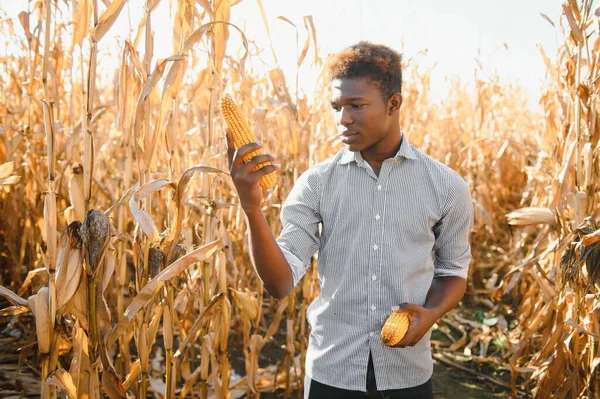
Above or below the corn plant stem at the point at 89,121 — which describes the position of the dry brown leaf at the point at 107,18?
above

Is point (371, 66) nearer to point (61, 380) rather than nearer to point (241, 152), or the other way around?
point (241, 152)

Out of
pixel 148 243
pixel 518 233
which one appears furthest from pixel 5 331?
pixel 518 233

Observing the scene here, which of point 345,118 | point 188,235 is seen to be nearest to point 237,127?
point 345,118

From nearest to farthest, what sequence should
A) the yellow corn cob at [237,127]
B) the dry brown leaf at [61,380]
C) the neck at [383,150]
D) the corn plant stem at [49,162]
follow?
the yellow corn cob at [237,127], the corn plant stem at [49,162], the dry brown leaf at [61,380], the neck at [383,150]

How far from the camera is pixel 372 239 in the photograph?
5.08 feet

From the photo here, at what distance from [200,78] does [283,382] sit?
5.72 feet

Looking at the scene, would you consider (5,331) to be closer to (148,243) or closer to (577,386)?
(148,243)

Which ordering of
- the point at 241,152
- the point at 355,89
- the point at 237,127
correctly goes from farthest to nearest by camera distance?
the point at 355,89
the point at 237,127
the point at 241,152

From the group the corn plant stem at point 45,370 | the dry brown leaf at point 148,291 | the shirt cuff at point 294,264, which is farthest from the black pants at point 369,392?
the corn plant stem at point 45,370

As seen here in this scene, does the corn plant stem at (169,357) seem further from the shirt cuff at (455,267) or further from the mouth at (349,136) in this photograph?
the shirt cuff at (455,267)

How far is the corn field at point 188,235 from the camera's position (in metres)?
1.54

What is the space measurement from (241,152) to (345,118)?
43 cm

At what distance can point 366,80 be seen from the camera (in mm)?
1549

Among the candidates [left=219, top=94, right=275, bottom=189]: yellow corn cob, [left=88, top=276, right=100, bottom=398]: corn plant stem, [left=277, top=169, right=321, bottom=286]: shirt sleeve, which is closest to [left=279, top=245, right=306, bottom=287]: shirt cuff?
[left=277, top=169, right=321, bottom=286]: shirt sleeve
